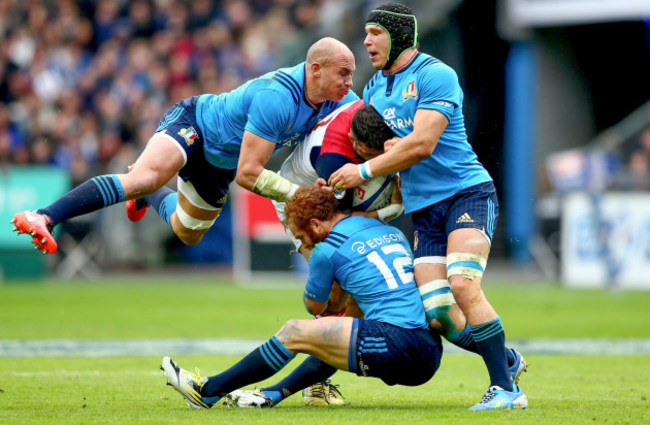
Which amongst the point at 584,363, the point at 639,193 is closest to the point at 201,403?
the point at 584,363

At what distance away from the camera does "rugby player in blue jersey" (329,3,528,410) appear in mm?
5934

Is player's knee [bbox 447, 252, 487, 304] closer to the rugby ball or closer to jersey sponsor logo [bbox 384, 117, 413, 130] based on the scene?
the rugby ball

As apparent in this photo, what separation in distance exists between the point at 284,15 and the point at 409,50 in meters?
17.3

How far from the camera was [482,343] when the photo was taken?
5.96 meters

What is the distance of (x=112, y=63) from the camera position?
72.5 feet

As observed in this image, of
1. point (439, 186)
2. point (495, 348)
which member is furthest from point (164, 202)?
point (495, 348)

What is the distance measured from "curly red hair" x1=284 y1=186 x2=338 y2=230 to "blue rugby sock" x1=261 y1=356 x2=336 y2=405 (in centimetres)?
84

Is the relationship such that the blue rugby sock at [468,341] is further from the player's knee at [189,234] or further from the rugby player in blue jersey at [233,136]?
the player's knee at [189,234]

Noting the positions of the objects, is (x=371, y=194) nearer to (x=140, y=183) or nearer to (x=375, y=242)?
(x=375, y=242)

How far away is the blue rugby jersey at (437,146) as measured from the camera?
612 cm

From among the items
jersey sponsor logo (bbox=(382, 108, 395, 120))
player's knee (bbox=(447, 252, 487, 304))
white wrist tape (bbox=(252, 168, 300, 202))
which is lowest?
player's knee (bbox=(447, 252, 487, 304))

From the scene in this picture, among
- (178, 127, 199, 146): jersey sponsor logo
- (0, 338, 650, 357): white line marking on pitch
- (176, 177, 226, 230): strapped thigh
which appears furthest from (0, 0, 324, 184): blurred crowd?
(178, 127, 199, 146): jersey sponsor logo

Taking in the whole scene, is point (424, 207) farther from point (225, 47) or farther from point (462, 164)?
point (225, 47)

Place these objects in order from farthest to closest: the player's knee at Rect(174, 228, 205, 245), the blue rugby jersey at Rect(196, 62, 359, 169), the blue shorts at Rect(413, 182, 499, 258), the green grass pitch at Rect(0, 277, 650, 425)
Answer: the player's knee at Rect(174, 228, 205, 245) < the blue rugby jersey at Rect(196, 62, 359, 169) < the blue shorts at Rect(413, 182, 499, 258) < the green grass pitch at Rect(0, 277, 650, 425)
